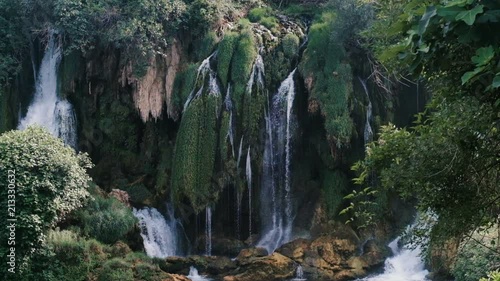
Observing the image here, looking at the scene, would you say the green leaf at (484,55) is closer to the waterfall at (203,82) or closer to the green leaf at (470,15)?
the green leaf at (470,15)

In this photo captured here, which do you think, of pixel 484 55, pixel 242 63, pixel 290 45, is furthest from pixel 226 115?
pixel 484 55

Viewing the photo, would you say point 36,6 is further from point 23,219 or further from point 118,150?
point 23,219

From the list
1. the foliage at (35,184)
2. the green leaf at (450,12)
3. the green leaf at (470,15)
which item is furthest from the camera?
the foliage at (35,184)

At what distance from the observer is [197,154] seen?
15188mm

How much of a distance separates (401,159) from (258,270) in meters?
8.12

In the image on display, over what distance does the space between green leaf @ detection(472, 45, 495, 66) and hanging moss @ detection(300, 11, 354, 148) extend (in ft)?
39.8

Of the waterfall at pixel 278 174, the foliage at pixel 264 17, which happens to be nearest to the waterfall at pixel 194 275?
the waterfall at pixel 278 174

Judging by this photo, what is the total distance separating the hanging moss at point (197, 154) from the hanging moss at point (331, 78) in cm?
297

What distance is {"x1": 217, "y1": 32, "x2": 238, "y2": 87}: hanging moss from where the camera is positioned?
15.8 metres

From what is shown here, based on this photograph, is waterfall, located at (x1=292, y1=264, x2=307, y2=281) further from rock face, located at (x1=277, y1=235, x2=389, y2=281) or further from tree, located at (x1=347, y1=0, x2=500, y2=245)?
tree, located at (x1=347, y1=0, x2=500, y2=245)

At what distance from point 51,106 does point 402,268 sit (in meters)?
11.4

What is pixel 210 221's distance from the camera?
1511 cm

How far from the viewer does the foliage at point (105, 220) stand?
39.1 ft

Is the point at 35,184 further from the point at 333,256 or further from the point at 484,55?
the point at 484,55
